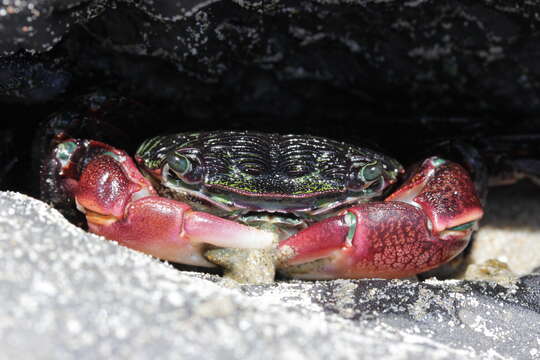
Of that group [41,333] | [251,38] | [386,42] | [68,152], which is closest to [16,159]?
[68,152]

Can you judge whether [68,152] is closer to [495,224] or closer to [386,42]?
[386,42]

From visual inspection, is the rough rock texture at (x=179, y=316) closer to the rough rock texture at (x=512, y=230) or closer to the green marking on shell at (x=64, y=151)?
the green marking on shell at (x=64, y=151)

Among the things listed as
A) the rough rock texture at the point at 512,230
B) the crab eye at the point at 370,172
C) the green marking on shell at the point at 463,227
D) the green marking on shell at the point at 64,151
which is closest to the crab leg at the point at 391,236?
the green marking on shell at the point at 463,227

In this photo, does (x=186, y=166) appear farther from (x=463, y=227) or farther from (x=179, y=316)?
(x=463, y=227)

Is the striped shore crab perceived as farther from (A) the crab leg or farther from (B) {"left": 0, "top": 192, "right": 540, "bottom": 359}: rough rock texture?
(B) {"left": 0, "top": 192, "right": 540, "bottom": 359}: rough rock texture

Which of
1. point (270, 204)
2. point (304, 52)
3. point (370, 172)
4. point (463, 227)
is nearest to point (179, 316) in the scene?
point (270, 204)
